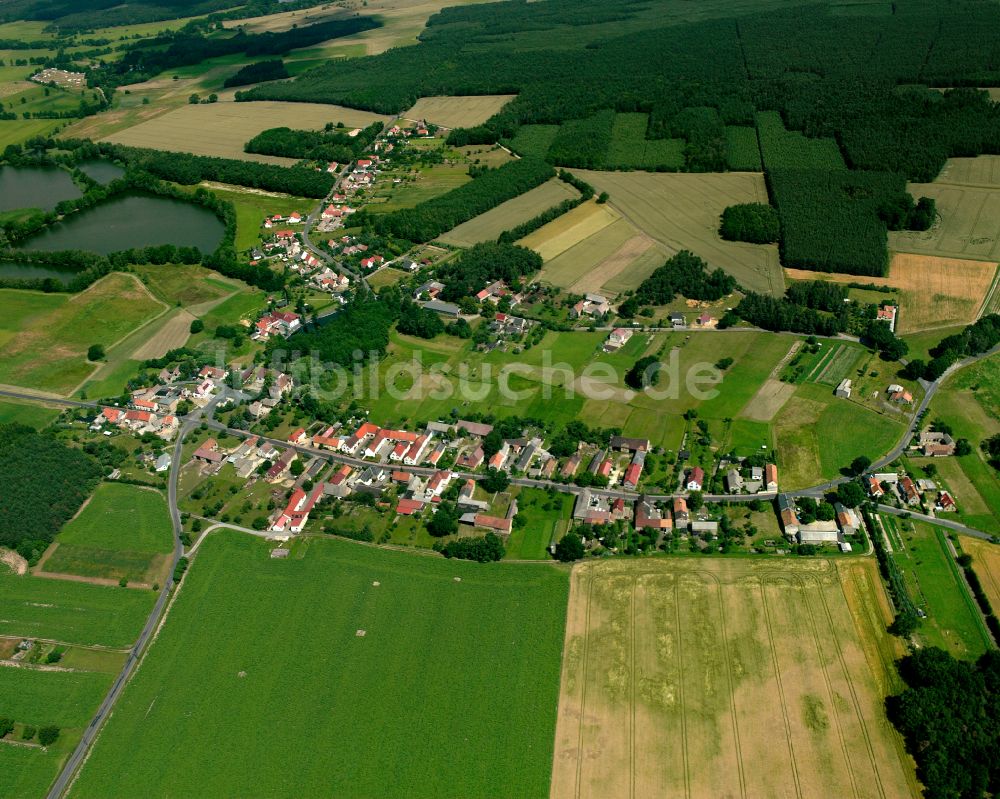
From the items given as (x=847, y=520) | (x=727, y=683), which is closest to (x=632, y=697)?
(x=727, y=683)

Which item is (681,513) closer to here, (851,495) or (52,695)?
(851,495)

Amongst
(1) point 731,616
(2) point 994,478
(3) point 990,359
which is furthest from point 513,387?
(3) point 990,359

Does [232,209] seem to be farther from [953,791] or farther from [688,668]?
[953,791]

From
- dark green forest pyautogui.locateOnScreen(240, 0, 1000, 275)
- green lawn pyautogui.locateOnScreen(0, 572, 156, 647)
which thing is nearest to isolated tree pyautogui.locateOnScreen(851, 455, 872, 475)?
dark green forest pyautogui.locateOnScreen(240, 0, 1000, 275)

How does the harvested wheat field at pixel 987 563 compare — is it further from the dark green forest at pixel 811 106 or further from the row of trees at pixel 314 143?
the row of trees at pixel 314 143

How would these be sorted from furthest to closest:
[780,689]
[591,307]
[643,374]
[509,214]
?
1. [509,214]
2. [591,307]
3. [643,374]
4. [780,689]

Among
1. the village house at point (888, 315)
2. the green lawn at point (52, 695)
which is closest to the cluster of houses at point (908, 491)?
the village house at point (888, 315)
